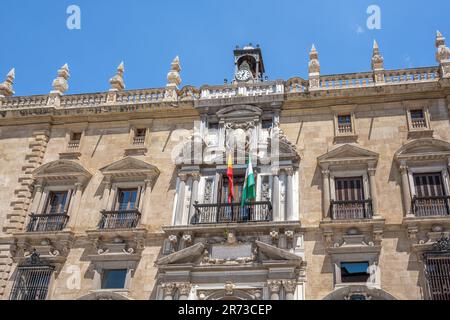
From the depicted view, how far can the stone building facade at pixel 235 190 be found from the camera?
55.1 feet

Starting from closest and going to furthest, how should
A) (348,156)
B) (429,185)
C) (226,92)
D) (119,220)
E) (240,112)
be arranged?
(429,185) → (348,156) → (119,220) → (240,112) → (226,92)

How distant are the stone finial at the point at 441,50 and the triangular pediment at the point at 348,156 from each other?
486 centimetres

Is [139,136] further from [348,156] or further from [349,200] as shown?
[349,200]

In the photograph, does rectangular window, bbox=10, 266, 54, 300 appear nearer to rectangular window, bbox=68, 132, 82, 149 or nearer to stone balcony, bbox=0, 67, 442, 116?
rectangular window, bbox=68, 132, 82, 149

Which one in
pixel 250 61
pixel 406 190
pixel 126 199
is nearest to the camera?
pixel 406 190

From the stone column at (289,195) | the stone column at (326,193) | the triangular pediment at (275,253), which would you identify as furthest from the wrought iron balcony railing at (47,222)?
the stone column at (326,193)

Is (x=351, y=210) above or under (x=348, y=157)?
under

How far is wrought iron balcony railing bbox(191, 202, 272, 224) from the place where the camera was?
704 inches

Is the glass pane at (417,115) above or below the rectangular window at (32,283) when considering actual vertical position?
above

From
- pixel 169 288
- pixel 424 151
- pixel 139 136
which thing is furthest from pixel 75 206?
pixel 424 151

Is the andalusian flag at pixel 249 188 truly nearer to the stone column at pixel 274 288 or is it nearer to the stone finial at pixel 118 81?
the stone column at pixel 274 288

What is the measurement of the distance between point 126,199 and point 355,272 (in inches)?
339

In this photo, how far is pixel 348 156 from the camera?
18.6 m

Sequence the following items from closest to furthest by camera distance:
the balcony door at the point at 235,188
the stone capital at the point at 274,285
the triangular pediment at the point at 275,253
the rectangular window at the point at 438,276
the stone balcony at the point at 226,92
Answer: the rectangular window at the point at 438,276 → the stone capital at the point at 274,285 → the triangular pediment at the point at 275,253 → the balcony door at the point at 235,188 → the stone balcony at the point at 226,92
